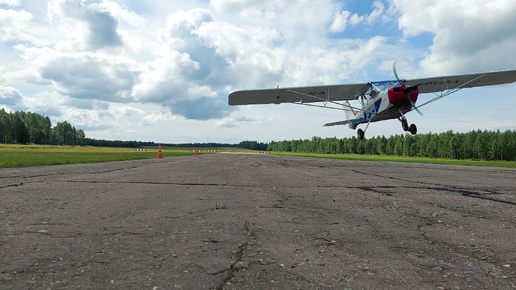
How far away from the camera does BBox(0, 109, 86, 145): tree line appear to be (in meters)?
93.6

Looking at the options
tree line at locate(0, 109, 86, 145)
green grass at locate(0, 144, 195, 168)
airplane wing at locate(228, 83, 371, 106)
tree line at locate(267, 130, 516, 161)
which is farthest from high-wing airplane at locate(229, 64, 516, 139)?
tree line at locate(0, 109, 86, 145)

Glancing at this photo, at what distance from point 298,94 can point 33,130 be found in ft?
378

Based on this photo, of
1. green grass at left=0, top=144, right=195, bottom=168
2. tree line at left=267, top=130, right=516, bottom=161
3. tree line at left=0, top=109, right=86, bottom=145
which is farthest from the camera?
tree line at left=0, top=109, right=86, bottom=145

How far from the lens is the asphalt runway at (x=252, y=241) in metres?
2.53

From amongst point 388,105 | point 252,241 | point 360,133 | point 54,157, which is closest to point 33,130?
point 54,157

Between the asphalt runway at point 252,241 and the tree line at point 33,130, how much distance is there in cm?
11426

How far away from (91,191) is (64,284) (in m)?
5.30

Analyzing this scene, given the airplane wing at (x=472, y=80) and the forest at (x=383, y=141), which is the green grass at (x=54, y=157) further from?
the forest at (x=383, y=141)

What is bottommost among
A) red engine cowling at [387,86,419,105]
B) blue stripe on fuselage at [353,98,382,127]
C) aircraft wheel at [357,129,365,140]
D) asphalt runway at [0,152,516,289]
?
asphalt runway at [0,152,516,289]

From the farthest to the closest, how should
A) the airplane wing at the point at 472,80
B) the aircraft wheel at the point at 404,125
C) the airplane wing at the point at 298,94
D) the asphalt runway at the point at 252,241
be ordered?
1. the airplane wing at the point at 298,94
2. the airplane wing at the point at 472,80
3. the aircraft wheel at the point at 404,125
4. the asphalt runway at the point at 252,241

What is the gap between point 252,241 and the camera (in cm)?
353

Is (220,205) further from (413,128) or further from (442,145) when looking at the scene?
(442,145)

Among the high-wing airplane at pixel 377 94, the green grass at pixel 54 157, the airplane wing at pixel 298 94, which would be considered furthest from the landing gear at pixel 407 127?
the green grass at pixel 54 157

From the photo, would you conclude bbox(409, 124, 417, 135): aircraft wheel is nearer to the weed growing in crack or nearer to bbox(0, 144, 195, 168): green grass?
the weed growing in crack
